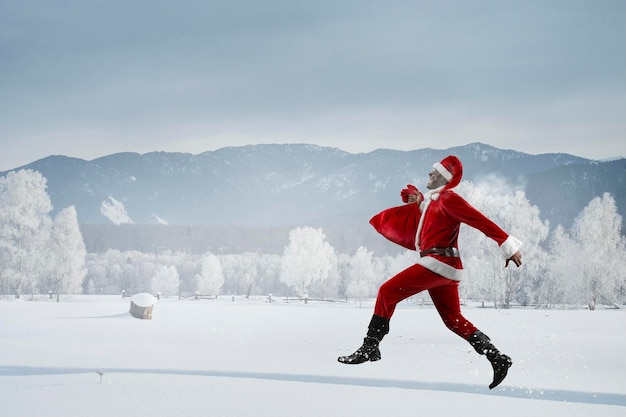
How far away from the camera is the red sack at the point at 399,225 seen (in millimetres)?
4234

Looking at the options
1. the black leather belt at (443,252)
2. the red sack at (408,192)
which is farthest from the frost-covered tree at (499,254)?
the black leather belt at (443,252)

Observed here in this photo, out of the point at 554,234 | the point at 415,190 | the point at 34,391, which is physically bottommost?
the point at 34,391

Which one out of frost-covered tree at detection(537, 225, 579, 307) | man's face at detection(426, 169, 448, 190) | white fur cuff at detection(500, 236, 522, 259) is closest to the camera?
white fur cuff at detection(500, 236, 522, 259)

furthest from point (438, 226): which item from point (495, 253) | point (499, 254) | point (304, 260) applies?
point (304, 260)

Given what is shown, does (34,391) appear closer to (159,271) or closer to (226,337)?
(226,337)

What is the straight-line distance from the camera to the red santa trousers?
403 centimetres

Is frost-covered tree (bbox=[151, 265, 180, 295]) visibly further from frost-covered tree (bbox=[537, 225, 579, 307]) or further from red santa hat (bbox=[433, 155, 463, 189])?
red santa hat (bbox=[433, 155, 463, 189])

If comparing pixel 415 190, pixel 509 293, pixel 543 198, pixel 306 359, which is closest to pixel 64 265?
pixel 509 293

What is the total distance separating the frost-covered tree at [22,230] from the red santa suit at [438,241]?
44.4 metres

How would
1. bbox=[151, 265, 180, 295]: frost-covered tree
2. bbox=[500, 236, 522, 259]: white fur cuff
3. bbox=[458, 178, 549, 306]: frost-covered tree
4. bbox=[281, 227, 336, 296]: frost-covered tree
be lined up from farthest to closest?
bbox=[151, 265, 180, 295]: frost-covered tree, bbox=[281, 227, 336, 296]: frost-covered tree, bbox=[458, 178, 549, 306]: frost-covered tree, bbox=[500, 236, 522, 259]: white fur cuff

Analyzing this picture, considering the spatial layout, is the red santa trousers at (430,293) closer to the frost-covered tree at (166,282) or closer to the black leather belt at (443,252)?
the black leather belt at (443,252)

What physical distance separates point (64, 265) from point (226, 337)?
84.8 feet

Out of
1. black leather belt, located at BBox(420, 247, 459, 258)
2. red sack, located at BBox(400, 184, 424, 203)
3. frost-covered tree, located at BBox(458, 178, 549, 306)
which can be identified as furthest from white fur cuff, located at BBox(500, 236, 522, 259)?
frost-covered tree, located at BBox(458, 178, 549, 306)

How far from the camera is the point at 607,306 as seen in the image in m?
46.3
